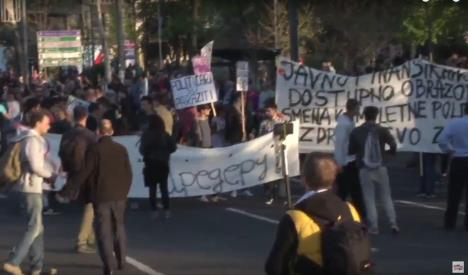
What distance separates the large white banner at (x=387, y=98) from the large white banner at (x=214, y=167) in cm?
82

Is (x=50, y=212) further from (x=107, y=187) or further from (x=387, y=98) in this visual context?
(x=107, y=187)

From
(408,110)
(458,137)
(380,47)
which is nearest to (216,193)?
(408,110)

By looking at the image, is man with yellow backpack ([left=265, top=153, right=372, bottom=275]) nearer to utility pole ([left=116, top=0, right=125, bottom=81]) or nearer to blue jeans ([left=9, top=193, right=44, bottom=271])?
blue jeans ([left=9, top=193, right=44, bottom=271])

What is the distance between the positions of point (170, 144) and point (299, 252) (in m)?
10.0

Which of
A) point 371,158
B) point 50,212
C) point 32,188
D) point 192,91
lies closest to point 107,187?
point 32,188

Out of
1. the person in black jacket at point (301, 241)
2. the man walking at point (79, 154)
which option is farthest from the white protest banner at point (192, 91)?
Answer: the person in black jacket at point (301, 241)

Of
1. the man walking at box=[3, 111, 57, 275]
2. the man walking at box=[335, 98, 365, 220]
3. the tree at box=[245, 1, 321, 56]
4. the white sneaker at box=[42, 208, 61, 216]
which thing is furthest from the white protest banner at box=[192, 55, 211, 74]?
the tree at box=[245, 1, 321, 56]

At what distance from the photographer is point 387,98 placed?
715 inches

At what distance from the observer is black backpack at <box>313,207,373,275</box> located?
564 centimetres

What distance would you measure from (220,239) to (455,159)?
2.92 m

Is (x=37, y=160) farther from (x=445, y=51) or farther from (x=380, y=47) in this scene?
(x=380, y=47)

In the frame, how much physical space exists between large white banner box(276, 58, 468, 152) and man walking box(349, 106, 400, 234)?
4050mm

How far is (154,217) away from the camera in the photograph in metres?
16.0

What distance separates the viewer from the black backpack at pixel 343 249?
5645 millimetres
